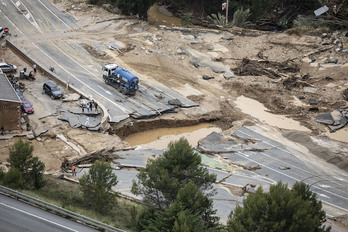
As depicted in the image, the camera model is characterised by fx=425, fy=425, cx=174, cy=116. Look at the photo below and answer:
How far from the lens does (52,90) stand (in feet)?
134

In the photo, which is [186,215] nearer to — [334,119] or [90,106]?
[90,106]

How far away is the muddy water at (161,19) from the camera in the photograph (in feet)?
252

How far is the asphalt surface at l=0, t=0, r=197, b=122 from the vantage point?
41.3 metres

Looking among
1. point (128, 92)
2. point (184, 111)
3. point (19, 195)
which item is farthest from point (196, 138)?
point (19, 195)

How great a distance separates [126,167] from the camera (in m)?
31.9

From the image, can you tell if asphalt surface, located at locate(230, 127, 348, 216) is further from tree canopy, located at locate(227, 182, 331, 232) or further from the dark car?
the dark car

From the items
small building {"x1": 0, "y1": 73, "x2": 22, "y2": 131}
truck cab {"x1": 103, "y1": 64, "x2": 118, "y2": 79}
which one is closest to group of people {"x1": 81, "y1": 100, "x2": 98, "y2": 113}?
truck cab {"x1": 103, "y1": 64, "x2": 118, "y2": 79}

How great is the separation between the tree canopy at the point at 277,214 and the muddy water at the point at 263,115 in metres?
21.8

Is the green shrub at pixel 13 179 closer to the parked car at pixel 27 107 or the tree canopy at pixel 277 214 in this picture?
the tree canopy at pixel 277 214

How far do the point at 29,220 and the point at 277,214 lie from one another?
11.4 metres

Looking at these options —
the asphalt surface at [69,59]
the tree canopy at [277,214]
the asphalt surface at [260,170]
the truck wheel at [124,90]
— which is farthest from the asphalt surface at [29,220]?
the truck wheel at [124,90]

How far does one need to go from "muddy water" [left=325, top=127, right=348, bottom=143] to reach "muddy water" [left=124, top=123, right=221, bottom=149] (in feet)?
33.1

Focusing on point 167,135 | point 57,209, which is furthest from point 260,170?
point 57,209

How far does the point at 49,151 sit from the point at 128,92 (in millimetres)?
11415
